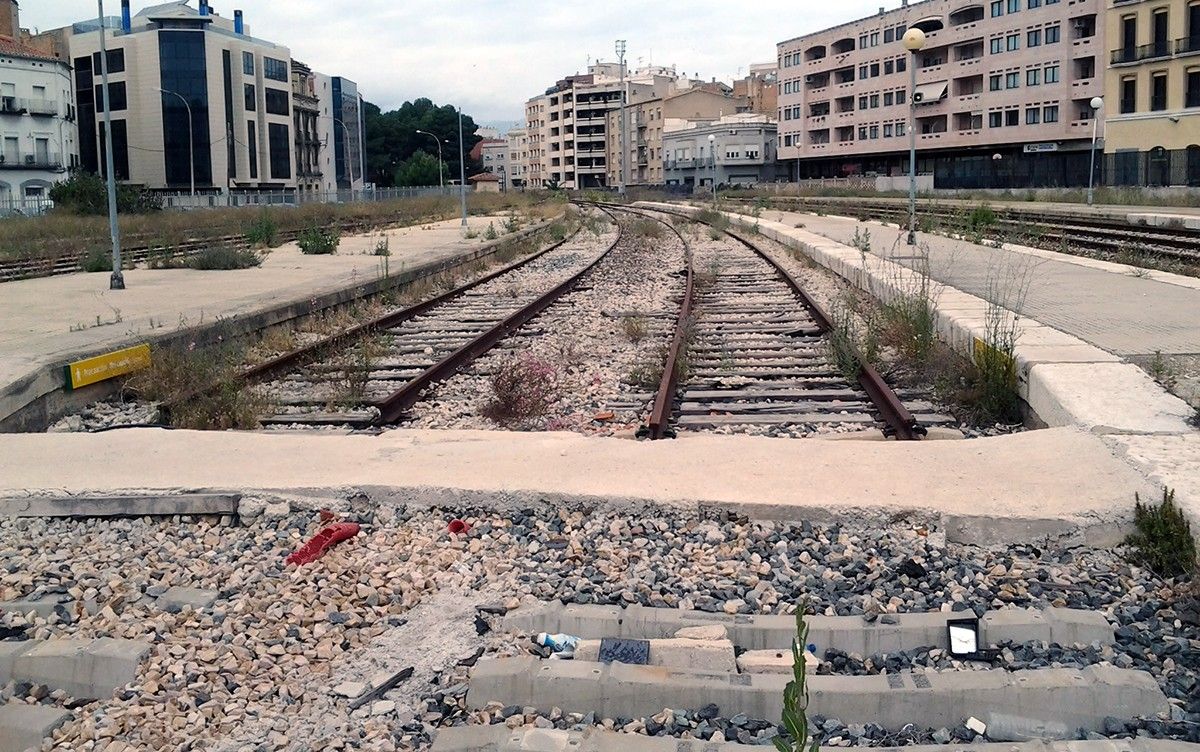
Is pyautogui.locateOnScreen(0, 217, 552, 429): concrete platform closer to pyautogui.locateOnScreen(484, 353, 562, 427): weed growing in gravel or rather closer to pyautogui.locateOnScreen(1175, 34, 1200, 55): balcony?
pyautogui.locateOnScreen(484, 353, 562, 427): weed growing in gravel

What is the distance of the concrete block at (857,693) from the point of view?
3.98 metres

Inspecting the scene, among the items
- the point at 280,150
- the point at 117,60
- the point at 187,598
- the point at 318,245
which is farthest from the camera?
the point at 280,150

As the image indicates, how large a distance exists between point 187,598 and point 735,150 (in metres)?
112

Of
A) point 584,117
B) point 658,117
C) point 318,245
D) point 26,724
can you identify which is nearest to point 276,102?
point 658,117

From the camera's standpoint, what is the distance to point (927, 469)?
636cm

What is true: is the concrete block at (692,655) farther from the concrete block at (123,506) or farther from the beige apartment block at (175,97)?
the beige apartment block at (175,97)

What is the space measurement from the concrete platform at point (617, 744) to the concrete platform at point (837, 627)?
1.91ft

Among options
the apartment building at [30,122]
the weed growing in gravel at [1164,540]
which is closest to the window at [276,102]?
the apartment building at [30,122]

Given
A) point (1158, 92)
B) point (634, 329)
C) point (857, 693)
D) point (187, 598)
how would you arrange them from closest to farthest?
point (857, 693)
point (187, 598)
point (634, 329)
point (1158, 92)

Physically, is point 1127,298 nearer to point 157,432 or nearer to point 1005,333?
point 1005,333

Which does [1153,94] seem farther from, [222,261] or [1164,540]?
[1164,540]

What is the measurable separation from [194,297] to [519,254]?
1307cm

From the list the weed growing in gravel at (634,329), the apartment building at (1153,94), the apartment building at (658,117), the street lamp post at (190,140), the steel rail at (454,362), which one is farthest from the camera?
the apartment building at (658,117)

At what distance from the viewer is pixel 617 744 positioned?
3797mm
